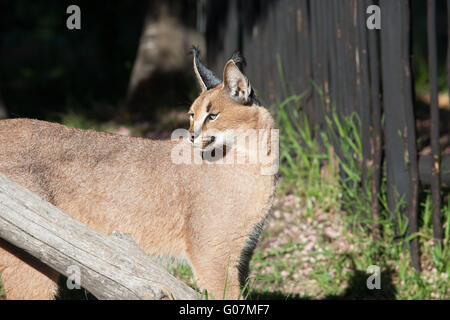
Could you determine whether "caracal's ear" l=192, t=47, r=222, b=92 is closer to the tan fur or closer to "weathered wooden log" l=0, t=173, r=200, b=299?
the tan fur

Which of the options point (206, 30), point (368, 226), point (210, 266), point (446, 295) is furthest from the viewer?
point (206, 30)

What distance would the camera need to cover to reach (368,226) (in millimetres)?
5305

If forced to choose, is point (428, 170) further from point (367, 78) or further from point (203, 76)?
point (203, 76)

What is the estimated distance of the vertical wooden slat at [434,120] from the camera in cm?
476

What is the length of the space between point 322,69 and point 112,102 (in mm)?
4748

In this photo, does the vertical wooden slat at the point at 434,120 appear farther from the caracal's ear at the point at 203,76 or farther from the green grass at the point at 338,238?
the caracal's ear at the point at 203,76

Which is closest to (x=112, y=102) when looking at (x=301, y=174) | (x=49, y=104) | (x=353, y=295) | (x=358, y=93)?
(x=49, y=104)

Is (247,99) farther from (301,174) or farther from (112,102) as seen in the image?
(112,102)

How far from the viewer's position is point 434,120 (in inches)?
190

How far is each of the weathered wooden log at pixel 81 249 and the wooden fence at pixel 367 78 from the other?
8.45 ft

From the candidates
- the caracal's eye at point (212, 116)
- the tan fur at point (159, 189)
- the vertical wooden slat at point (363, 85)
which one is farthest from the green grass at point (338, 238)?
the caracal's eye at point (212, 116)

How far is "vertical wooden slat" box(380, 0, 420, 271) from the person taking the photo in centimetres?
490

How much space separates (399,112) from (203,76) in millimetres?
1832

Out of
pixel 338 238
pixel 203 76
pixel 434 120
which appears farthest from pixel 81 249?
pixel 434 120
